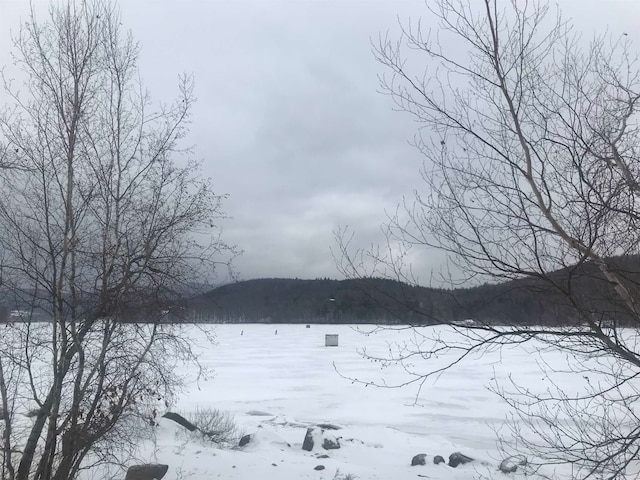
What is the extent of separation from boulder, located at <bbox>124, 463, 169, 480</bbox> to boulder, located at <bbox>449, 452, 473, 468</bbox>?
18.2 feet

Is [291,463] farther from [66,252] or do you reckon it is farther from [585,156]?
[585,156]

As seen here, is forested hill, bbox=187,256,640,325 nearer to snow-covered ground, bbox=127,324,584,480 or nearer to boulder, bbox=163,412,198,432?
snow-covered ground, bbox=127,324,584,480

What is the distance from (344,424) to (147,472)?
21.3 feet

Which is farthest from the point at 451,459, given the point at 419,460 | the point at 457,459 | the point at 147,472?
the point at 147,472

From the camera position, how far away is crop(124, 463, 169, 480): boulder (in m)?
9.31

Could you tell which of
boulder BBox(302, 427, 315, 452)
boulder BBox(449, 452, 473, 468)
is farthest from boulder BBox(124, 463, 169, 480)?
boulder BBox(449, 452, 473, 468)

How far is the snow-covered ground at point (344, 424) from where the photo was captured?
1064cm

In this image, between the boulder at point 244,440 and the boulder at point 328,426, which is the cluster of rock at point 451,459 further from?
the boulder at point 244,440

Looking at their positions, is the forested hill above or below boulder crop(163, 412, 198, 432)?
above

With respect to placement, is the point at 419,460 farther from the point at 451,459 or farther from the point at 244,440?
the point at 244,440

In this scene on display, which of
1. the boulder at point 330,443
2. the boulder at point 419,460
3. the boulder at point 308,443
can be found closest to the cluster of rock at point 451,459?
the boulder at point 419,460

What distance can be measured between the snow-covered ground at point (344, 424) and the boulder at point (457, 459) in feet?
0.59

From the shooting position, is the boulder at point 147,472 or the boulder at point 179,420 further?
the boulder at point 179,420

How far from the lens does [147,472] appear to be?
954 centimetres
